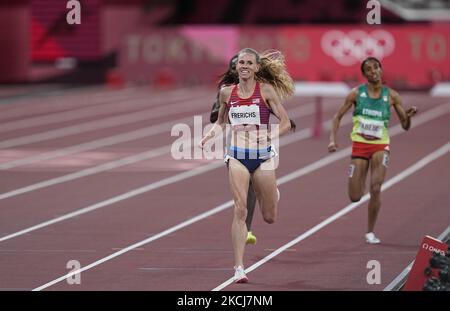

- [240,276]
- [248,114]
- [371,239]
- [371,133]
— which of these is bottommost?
[371,239]

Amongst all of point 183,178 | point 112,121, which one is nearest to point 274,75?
point 183,178

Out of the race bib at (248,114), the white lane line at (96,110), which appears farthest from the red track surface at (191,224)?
the white lane line at (96,110)

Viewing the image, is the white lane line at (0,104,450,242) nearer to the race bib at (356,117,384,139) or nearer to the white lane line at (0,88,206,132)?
the race bib at (356,117,384,139)

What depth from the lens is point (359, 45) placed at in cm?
3962

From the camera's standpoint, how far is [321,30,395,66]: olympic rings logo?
39.5m

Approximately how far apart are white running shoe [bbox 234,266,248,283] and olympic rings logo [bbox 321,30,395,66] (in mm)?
27800

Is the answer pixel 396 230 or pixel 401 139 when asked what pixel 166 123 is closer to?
pixel 401 139

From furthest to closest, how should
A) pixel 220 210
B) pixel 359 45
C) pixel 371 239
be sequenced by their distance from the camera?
pixel 359 45 < pixel 220 210 < pixel 371 239

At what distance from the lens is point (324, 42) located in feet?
133

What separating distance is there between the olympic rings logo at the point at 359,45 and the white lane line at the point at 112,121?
4.40 m

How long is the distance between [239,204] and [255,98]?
3.29ft

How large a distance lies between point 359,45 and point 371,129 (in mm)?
25203

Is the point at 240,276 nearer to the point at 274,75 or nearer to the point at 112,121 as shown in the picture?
the point at 274,75

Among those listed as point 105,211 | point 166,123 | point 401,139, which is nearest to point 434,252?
point 105,211
